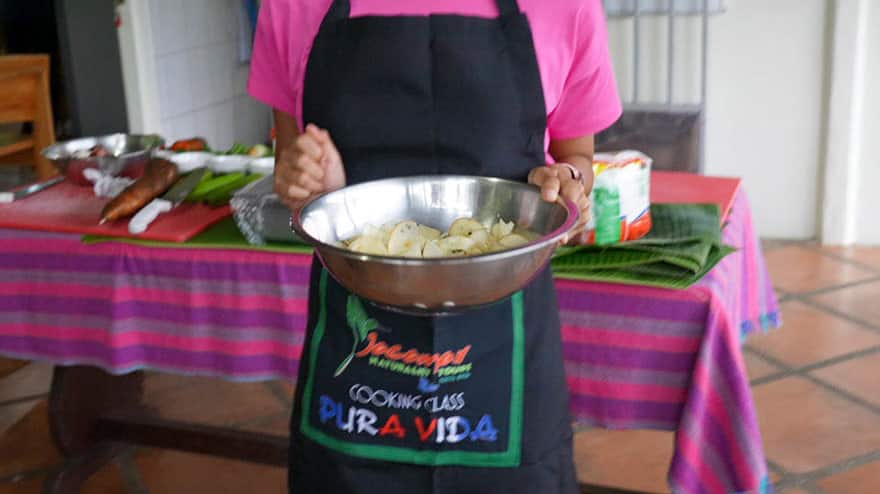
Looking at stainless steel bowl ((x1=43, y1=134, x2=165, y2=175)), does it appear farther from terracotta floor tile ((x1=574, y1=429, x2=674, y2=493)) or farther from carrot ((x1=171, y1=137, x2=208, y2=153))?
terracotta floor tile ((x1=574, y1=429, x2=674, y2=493))

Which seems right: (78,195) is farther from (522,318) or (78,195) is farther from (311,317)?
(522,318)

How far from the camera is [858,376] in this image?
2.59m

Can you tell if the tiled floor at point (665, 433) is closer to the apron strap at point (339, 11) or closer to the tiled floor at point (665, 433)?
the tiled floor at point (665, 433)

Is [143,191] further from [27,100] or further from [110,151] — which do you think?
[27,100]

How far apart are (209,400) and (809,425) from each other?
1.60 m

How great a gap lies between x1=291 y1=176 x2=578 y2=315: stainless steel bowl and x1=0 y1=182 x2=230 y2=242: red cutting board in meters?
0.55

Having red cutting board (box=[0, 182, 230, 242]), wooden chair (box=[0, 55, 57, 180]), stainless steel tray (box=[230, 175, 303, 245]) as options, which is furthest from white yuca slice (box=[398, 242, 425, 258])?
wooden chair (box=[0, 55, 57, 180])

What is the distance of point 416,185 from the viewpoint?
44.7 inches

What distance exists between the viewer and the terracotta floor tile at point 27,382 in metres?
2.68

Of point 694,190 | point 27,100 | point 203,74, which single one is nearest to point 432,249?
point 694,190

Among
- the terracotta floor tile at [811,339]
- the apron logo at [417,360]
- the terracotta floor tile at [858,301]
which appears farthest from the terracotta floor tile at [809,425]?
the apron logo at [417,360]

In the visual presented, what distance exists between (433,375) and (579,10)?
48 cm

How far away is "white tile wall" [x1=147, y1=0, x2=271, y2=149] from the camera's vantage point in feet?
12.6

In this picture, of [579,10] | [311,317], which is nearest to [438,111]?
[579,10]
